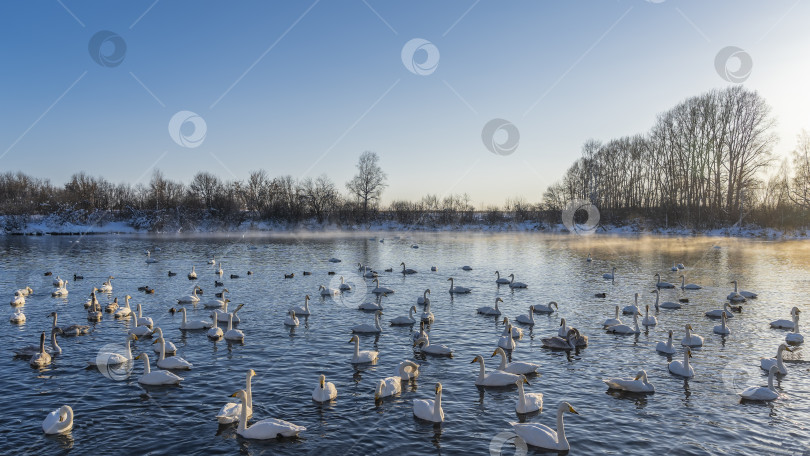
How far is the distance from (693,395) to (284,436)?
34.1 feet

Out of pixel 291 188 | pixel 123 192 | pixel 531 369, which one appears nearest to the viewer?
pixel 531 369

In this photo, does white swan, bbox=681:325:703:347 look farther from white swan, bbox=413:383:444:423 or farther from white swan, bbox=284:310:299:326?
white swan, bbox=284:310:299:326

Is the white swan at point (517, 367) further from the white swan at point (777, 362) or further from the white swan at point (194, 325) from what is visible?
the white swan at point (194, 325)

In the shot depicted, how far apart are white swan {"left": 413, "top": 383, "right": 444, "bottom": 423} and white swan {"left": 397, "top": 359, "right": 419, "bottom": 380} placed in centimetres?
225

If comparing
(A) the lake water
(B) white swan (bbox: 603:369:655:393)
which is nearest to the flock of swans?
(B) white swan (bbox: 603:369:655:393)

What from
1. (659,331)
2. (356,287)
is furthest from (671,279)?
(356,287)

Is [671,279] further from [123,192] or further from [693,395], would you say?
[123,192]

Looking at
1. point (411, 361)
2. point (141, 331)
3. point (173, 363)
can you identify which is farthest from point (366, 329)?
point (141, 331)

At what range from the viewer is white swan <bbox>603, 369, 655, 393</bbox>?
13281mm

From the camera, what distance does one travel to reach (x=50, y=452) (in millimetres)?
10039

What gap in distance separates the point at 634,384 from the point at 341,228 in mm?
91446

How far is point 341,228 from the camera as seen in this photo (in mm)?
102688

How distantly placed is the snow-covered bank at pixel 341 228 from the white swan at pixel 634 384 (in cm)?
7224

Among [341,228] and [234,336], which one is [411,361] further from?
[341,228]
